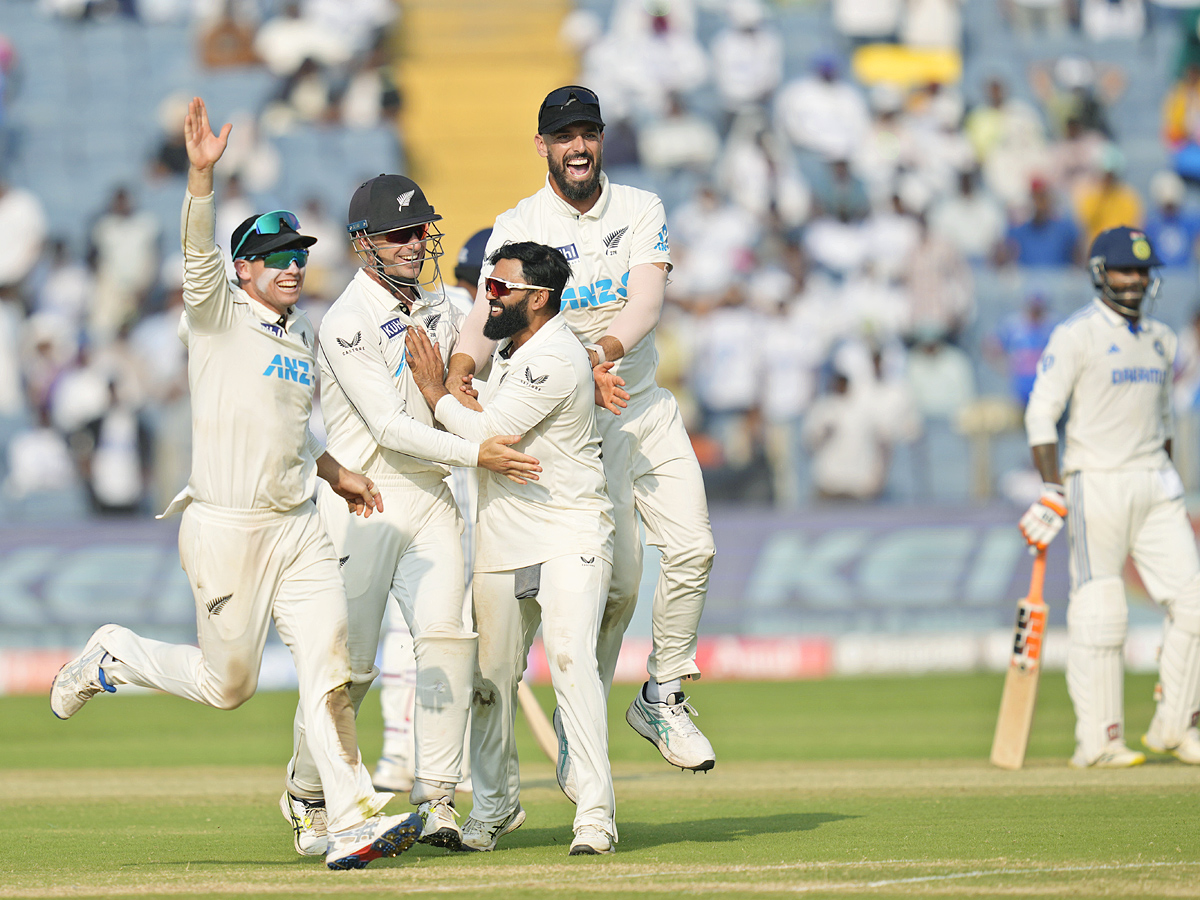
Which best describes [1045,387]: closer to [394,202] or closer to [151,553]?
[394,202]

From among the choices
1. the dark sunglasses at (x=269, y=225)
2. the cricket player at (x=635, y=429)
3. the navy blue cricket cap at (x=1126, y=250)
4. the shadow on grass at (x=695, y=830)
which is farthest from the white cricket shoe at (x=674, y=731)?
the navy blue cricket cap at (x=1126, y=250)

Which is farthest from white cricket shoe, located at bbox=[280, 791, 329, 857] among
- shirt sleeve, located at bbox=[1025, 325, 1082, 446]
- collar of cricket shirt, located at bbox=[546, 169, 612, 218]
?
shirt sleeve, located at bbox=[1025, 325, 1082, 446]

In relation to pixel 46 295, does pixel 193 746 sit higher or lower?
lower

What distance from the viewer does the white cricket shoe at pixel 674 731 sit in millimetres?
6902

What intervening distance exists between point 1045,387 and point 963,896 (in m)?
4.70

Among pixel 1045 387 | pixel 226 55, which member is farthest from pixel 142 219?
pixel 1045 387

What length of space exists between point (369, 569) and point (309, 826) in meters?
1.02

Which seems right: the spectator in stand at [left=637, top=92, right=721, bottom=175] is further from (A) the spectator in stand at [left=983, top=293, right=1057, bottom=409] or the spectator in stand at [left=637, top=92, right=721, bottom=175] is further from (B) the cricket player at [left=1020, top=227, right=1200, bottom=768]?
(B) the cricket player at [left=1020, top=227, right=1200, bottom=768]

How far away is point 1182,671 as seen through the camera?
29.3 feet

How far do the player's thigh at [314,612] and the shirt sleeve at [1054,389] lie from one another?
→ 4.52 m

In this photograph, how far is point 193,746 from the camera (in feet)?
36.7

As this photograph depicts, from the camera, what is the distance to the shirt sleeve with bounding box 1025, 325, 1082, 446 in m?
9.16

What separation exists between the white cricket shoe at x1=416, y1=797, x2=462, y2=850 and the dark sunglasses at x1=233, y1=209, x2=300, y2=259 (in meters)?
2.24

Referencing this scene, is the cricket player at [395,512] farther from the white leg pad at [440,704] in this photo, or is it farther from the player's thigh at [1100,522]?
the player's thigh at [1100,522]
